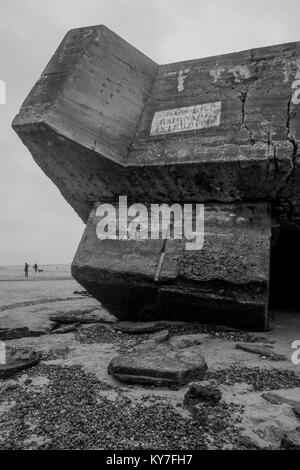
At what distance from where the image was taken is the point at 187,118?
388cm

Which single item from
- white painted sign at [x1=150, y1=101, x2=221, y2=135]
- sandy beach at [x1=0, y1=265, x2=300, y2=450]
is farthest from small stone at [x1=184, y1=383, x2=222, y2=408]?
white painted sign at [x1=150, y1=101, x2=221, y2=135]

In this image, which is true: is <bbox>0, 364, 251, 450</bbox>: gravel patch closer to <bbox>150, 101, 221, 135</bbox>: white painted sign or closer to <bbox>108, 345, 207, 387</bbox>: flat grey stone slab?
<bbox>108, 345, 207, 387</bbox>: flat grey stone slab

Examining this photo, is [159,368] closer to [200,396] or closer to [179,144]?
[200,396]

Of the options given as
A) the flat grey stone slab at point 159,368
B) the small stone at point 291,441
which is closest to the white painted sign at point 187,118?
the flat grey stone slab at point 159,368

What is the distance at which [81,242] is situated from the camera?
3.83 meters

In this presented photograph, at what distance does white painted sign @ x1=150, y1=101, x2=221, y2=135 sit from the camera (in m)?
3.77

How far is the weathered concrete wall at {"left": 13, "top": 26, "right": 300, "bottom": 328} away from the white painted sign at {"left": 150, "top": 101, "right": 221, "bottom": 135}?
0.01 m

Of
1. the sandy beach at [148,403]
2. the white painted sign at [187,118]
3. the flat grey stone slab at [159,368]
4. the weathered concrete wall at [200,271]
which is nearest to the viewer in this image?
the sandy beach at [148,403]

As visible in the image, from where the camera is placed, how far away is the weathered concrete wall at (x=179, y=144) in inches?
129

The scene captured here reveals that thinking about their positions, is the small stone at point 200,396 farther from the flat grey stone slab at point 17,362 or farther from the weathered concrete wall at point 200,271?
the weathered concrete wall at point 200,271

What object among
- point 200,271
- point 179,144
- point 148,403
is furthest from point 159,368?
point 179,144

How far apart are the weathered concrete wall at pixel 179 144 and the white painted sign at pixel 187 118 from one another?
0.01 metres

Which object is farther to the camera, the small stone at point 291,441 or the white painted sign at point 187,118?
the white painted sign at point 187,118

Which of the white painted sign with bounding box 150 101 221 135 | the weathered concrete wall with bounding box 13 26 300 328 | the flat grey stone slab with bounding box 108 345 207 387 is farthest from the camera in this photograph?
the white painted sign with bounding box 150 101 221 135
